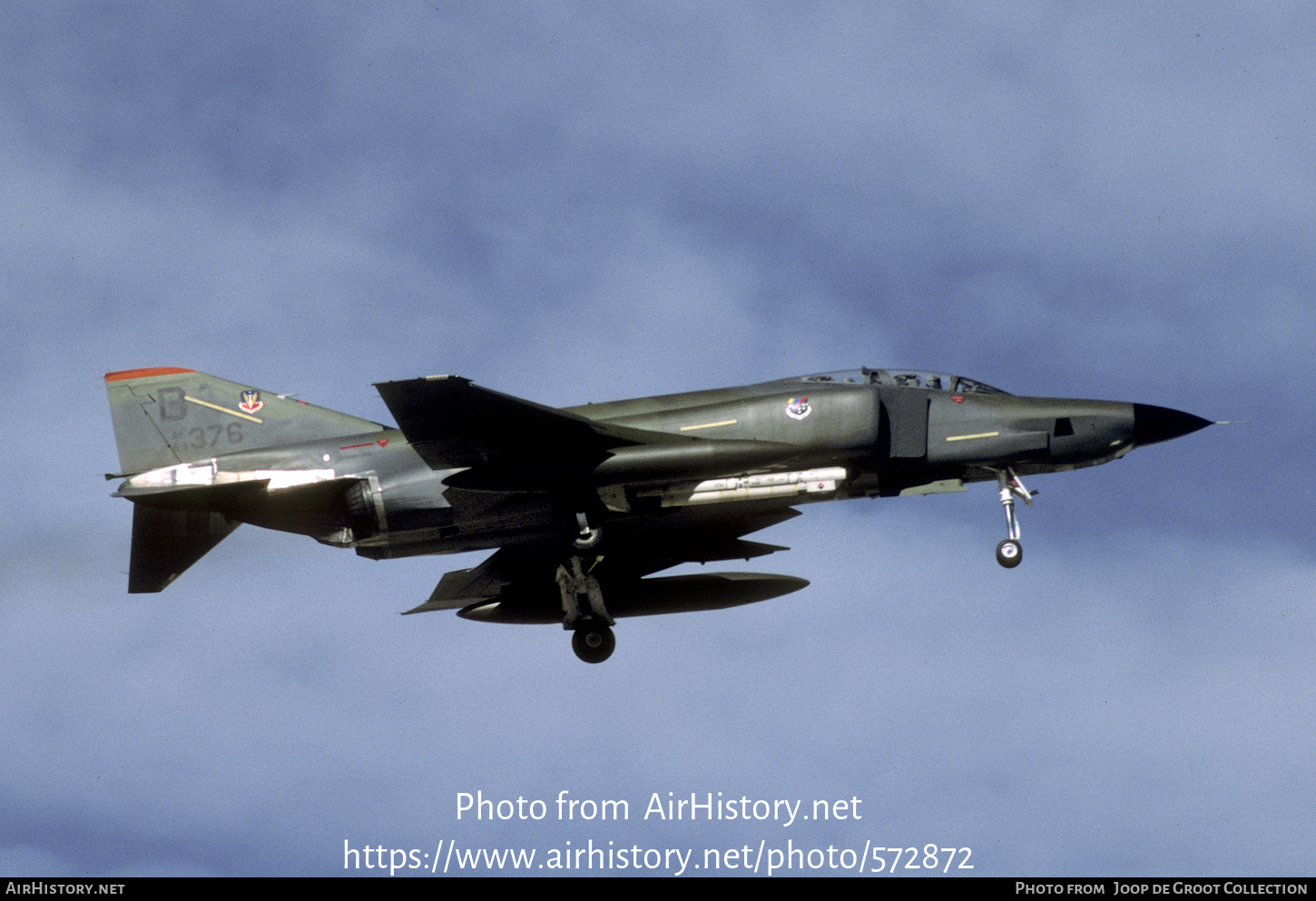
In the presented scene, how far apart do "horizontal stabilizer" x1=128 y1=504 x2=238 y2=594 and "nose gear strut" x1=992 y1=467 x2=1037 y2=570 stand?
13.0 m

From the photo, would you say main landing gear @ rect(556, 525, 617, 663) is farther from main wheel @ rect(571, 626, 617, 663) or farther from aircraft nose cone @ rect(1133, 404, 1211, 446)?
aircraft nose cone @ rect(1133, 404, 1211, 446)

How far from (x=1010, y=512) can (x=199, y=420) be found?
14027 millimetres

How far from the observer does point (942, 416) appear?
24.0m

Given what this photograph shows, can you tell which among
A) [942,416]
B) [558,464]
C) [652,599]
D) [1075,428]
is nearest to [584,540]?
[558,464]

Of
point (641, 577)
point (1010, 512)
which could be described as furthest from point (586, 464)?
point (1010, 512)

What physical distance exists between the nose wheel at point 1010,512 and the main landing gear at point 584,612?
6.61m

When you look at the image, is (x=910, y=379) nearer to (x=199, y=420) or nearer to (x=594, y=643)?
(x=594, y=643)

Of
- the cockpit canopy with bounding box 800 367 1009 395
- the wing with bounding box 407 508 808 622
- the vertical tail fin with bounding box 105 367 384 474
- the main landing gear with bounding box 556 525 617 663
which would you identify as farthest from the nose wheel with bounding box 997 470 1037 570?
the vertical tail fin with bounding box 105 367 384 474

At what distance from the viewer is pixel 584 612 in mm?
25891

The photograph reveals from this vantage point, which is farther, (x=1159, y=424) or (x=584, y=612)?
(x=584, y=612)

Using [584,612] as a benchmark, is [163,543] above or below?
above
